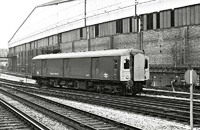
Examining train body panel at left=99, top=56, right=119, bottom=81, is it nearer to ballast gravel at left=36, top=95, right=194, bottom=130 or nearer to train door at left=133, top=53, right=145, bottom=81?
train door at left=133, top=53, right=145, bottom=81

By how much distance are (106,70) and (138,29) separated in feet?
48.6

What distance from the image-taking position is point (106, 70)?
20.8 m

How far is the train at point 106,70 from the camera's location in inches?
785

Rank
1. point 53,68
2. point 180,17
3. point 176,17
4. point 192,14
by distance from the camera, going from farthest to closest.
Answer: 1. point 176,17
2. point 180,17
3. point 192,14
4. point 53,68

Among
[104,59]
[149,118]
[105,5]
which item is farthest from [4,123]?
[105,5]

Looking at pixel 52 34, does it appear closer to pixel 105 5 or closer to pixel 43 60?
pixel 105 5

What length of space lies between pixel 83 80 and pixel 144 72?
526 centimetres

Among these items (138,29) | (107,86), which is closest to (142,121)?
(107,86)

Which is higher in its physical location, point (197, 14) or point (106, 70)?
point (197, 14)

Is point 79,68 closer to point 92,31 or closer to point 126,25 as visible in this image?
point 126,25

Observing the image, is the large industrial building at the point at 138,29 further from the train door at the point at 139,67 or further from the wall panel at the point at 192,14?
the train door at the point at 139,67

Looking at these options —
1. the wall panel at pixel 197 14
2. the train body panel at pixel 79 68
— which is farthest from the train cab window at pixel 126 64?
the wall panel at pixel 197 14

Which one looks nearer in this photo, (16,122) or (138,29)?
(16,122)

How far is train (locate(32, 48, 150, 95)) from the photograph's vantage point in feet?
65.4
